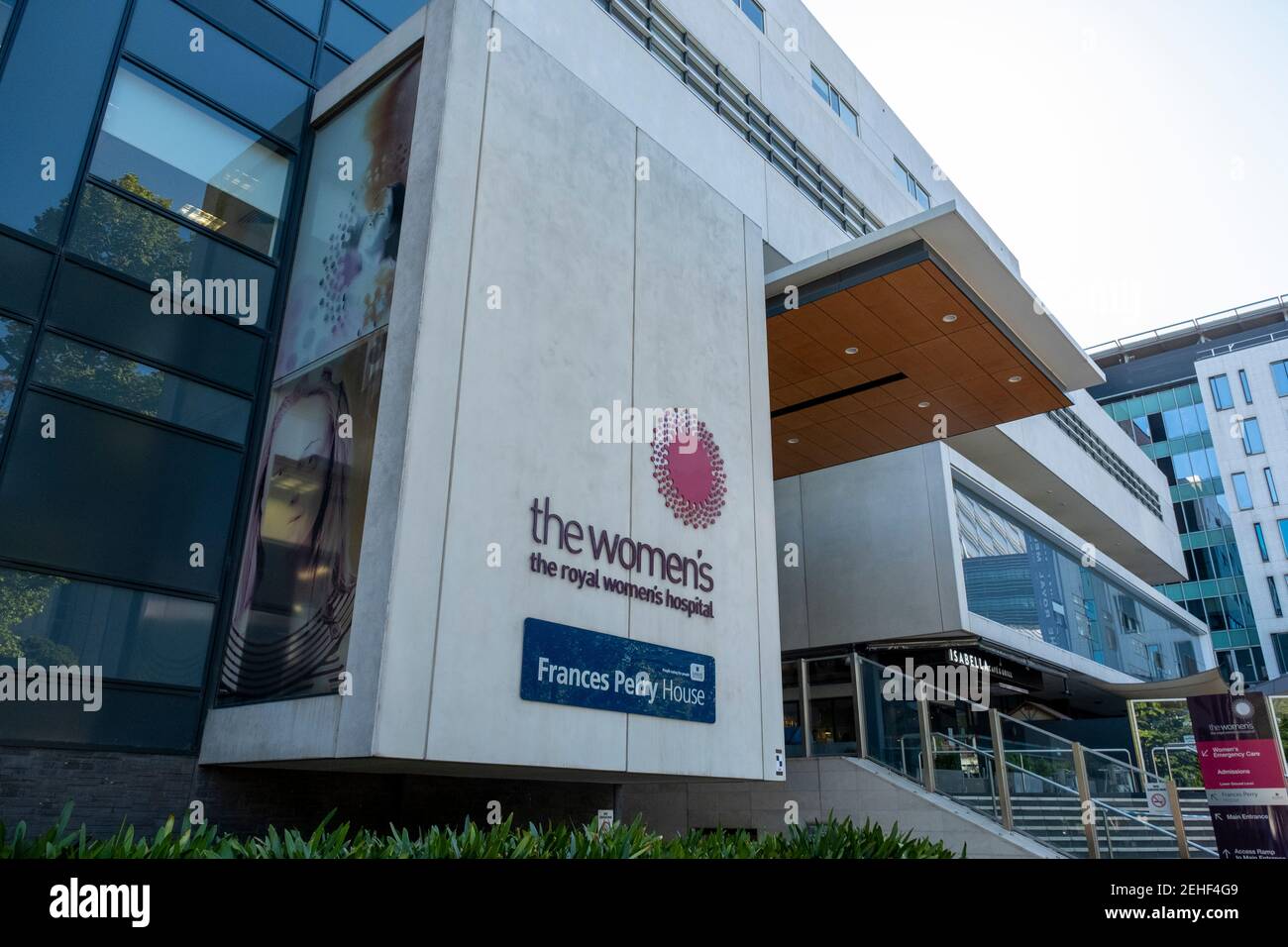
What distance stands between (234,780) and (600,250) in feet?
21.1

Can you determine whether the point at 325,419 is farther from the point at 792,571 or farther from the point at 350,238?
the point at 792,571

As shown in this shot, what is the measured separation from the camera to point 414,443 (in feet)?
26.0

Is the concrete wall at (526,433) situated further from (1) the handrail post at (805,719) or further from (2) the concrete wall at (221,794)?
(1) the handrail post at (805,719)

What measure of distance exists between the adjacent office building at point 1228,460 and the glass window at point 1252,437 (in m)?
0.06

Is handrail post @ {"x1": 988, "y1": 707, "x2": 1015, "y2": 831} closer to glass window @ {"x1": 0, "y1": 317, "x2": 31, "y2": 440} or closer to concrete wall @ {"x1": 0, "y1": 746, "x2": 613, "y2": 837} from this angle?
concrete wall @ {"x1": 0, "y1": 746, "x2": 613, "y2": 837}

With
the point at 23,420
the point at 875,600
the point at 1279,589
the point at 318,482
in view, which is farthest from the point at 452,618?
the point at 1279,589

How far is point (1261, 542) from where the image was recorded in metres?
52.9

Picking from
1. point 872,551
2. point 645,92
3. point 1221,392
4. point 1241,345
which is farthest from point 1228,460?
point 645,92

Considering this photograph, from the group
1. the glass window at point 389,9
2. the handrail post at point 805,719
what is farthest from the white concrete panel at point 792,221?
the handrail post at point 805,719

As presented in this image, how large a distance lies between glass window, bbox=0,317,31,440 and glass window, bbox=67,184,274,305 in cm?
94

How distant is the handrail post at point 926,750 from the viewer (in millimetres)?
13578

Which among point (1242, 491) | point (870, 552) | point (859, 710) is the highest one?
point (1242, 491)

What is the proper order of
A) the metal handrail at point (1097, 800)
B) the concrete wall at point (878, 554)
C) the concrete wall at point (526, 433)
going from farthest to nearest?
the concrete wall at point (878, 554) → the metal handrail at point (1097, 800) → the concrete wall at point (526, 433)

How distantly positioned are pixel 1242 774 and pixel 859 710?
4.91 meters
